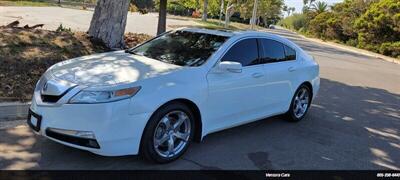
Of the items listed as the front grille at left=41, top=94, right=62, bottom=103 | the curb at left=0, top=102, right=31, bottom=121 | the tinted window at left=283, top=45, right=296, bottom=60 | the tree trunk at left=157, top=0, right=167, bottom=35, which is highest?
the tree trunk at left=157, top=0, right=167, bottom=35

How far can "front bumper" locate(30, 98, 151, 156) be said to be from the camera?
411cm

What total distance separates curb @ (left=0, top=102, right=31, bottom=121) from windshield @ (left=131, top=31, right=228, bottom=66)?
70.7 inches

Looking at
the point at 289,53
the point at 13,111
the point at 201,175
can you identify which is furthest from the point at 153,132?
the point at 289,53

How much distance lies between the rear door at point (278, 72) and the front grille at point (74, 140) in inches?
108

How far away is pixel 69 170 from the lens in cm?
436

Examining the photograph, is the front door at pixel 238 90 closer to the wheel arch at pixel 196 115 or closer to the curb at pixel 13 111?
A: the wheel arch at pixel 196 115

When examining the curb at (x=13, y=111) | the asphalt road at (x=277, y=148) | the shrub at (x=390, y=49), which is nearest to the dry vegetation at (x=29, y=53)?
the curb at (x=13, y=111)

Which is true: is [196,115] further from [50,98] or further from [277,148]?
[50,98]

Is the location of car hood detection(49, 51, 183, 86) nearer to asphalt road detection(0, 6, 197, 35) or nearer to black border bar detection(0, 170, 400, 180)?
black border bar detection(0, 170, 400, 180)

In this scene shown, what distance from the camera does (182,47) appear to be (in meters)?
5.72

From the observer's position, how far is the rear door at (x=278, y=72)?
6090 millimetres

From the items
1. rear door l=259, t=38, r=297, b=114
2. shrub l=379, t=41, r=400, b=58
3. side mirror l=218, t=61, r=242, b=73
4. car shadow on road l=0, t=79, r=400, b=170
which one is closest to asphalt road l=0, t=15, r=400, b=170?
car shadow on road l=0, t=79, r=400, b=170

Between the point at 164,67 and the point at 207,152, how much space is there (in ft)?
3.85

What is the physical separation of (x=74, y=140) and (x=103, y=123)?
0.39 m
